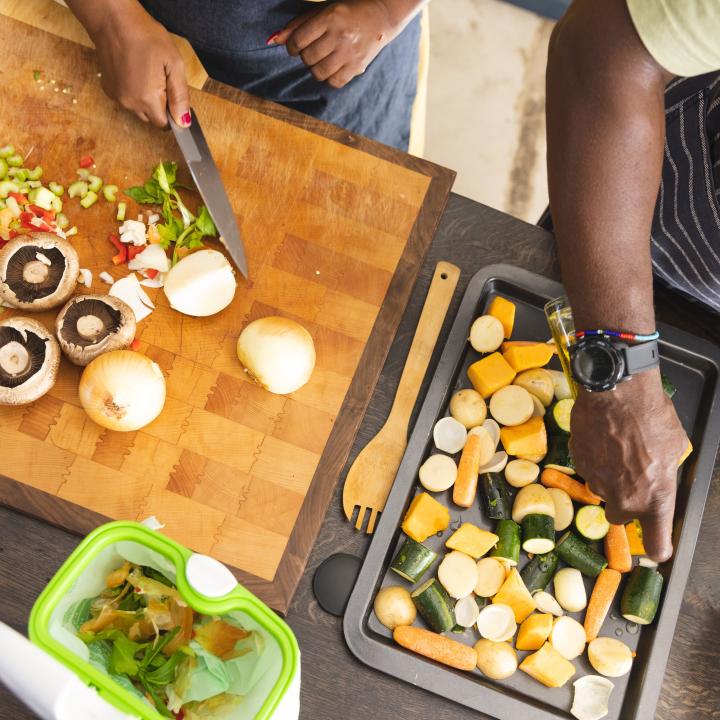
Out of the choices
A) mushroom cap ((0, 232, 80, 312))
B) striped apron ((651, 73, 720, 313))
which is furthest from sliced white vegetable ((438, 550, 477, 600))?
mushroom cap ((0, 232, 80, 312))

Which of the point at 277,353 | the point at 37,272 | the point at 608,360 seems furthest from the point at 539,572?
the point at 37,272

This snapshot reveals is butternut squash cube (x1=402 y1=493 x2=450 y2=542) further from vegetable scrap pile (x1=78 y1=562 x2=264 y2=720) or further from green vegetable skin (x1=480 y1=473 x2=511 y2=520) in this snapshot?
vegetable scrap pile (x1=78 y1=562 x2=264 y2=720)

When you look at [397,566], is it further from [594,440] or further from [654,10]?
[654,10]

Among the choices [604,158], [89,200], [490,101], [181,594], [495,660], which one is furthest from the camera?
[490,101]

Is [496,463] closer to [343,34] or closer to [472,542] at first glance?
[472,542]

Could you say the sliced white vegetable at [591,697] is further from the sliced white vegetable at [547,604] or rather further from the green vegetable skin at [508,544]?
the green vegetable skin at [508,544]

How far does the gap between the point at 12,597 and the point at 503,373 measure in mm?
1024

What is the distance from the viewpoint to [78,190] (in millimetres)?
1545

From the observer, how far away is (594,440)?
126 centimetres

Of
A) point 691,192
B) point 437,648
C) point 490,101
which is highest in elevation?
point 490,101

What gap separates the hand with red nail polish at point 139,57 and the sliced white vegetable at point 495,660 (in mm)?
1209

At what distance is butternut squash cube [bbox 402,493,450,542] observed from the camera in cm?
140

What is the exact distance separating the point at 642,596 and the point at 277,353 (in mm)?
828

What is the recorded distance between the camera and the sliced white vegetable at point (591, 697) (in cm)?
134
